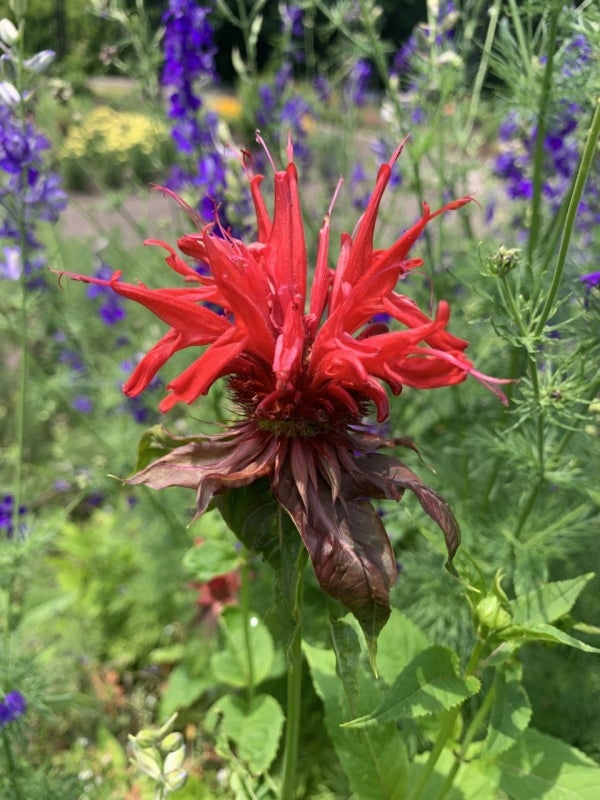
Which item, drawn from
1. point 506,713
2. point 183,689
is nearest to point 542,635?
point 506,713

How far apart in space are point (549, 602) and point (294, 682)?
0.40 m

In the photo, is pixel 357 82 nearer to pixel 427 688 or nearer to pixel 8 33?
pixel 8 33

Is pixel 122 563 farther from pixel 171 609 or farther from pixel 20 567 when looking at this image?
pixel 20 567

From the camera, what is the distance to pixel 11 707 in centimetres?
138

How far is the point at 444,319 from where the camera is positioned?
0.79 metres

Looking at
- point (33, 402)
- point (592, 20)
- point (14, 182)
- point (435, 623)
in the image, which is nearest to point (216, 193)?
point (14, 182)

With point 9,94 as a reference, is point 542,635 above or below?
below

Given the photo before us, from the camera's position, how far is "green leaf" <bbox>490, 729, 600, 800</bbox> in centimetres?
104

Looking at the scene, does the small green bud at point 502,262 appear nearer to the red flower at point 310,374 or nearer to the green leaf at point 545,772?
the red flower at point 310,374

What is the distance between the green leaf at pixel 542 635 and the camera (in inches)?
32.3

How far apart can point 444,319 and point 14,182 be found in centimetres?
139

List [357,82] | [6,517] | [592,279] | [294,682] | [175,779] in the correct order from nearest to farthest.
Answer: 1. [294,682]
2. [175,779]
3. [592,279]
4. [6,517]
5. [357,82]

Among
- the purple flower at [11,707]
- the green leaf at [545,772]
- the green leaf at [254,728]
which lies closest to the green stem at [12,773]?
the purple flower at [11,707]

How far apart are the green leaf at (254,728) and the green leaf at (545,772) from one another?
0.47 metres
